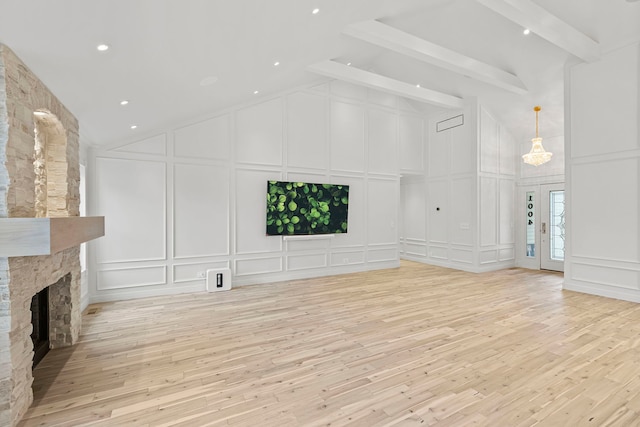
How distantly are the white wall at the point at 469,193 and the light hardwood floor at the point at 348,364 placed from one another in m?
2.85

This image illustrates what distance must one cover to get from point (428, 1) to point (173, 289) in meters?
6.12

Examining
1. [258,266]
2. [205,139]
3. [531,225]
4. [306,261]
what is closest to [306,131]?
[205,139]

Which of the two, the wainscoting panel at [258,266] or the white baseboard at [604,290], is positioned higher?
the wainscoting panel at [258,266]

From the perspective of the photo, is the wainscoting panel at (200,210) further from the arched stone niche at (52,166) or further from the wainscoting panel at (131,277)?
the arched stone niche at (52,166)

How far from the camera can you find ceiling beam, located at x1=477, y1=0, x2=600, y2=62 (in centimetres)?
442

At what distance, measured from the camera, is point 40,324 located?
3289 mm

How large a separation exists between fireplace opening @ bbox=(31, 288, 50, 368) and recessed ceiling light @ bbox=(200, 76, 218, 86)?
3.03 m

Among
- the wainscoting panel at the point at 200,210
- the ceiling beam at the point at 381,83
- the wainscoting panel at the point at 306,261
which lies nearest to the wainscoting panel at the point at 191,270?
the wainscoting panel at the point at 200,210

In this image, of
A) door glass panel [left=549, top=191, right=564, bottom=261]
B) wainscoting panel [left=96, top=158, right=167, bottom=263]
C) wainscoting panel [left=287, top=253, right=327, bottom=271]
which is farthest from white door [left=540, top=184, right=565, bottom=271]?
wainscoting panel [left=96, top=158, right=167, bottom=263]

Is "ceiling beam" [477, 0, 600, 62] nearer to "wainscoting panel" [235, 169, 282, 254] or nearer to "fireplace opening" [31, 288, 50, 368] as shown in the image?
"wainscoting panel" [235, 169, 282, 254]

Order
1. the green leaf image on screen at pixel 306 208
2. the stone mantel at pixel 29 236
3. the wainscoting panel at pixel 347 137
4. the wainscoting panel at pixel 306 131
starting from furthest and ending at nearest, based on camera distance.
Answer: the wainscoting panel at pixel 347 137
the wainscoting panel at pixel 306 131
the green leaf image on screen at pixel 306 208
the stone mantel at pixel 29 236

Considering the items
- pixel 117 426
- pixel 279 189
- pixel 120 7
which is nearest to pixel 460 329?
pixel 117 426

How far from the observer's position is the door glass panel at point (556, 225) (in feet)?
25.2

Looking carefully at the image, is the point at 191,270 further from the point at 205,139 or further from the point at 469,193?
the point at 469,193
